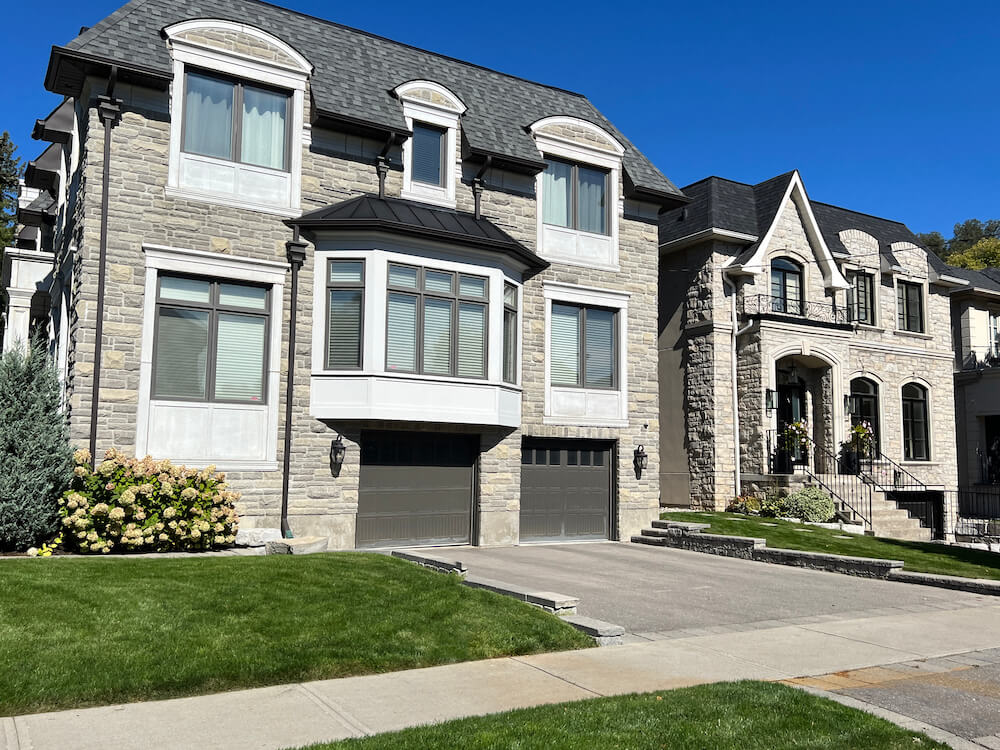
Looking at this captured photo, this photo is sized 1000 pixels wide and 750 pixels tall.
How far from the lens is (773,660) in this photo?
8.23 meters

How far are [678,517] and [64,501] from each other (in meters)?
14.1

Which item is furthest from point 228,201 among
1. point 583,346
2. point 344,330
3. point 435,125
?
point 583,346

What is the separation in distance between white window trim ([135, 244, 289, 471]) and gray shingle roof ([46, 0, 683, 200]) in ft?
10.4

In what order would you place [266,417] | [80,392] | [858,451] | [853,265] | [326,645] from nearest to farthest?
1. [326,645]
2. [80,392]
3. [266,417]
4. [858,451]
5. [853,265]

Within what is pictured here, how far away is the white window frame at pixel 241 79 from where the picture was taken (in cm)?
1515

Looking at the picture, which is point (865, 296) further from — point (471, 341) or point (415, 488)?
point (415, 488)

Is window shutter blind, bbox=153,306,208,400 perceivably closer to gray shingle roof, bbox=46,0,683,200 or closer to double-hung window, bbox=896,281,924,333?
gray shingle roof, bbox=46,0,683,200

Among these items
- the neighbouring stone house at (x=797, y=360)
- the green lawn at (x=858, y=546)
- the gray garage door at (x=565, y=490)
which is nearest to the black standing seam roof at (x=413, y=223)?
the gray garage door at (x=565, y=490)

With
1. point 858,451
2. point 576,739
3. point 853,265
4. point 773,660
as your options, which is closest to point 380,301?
point 773,660

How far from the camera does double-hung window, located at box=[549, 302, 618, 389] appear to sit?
19156mm

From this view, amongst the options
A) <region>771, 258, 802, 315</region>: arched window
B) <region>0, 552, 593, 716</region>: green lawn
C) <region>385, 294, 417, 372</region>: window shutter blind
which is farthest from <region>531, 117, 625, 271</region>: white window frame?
<region>0, 552, 593, 716</region>: green lawn

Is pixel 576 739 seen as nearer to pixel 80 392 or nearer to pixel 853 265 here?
pixel 80 392

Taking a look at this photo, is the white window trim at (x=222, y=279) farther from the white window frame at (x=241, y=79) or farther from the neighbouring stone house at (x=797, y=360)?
the neighbouring stone house at (x=797, y=360)

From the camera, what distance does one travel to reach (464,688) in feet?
23.1
